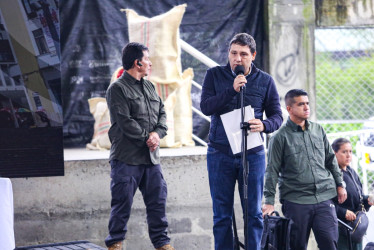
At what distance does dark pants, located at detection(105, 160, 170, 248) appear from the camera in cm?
500

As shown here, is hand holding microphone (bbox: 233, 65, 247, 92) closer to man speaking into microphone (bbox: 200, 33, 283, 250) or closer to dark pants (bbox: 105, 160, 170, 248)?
man speaking into microphone (bbox: 200, 33, 283, 250)

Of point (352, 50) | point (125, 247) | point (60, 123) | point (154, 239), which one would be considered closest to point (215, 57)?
point (352, 50)

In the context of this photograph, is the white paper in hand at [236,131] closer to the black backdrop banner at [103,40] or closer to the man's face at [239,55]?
the man's face at [239,55]

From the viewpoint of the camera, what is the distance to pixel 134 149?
16.5 ft

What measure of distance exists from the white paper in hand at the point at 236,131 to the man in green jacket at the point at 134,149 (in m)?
0.68

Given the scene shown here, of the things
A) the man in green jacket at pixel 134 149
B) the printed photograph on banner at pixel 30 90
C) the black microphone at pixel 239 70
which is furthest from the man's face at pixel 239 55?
the printed photograph on banner at pixel 30 90

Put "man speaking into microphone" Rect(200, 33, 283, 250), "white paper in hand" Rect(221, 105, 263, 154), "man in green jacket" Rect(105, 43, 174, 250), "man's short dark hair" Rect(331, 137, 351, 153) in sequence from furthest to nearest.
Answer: "man's short dark hair" Rect(331, 137, 351, 153) → "man in green jacket" Rect(105, 43, 174, 250) → "man speaking into microphone" Rect(200, 33, 283, 250) → "white paper in hand" Rect(221, 105, 263, 154)

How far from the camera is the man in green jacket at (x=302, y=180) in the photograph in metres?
5.34

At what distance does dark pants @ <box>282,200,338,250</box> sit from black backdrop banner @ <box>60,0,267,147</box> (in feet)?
8.92

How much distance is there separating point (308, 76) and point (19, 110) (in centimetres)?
452

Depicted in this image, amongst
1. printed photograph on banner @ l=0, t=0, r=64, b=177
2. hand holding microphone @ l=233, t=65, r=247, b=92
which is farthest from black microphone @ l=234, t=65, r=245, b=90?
printed photograph on banner @ l=0, t=0, r=64, b=177

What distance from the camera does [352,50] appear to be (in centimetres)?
863

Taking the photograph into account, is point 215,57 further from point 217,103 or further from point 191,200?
point 217,103

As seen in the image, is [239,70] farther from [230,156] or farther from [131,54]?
[131,54]
